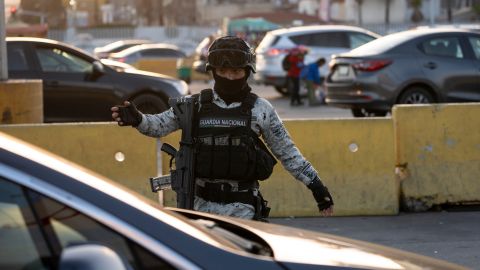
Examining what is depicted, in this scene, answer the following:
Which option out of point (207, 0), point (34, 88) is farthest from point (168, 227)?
point (207, 0)

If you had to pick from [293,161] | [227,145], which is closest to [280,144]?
[293,161]

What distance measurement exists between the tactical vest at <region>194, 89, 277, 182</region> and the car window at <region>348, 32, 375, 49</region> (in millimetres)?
19430

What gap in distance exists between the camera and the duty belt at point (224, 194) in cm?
528

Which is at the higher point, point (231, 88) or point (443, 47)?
point (231, 88)

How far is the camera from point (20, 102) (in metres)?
10.9

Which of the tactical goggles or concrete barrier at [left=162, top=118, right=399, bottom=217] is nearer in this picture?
the tactical goggles

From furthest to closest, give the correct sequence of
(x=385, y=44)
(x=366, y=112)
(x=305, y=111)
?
(x=305, y=111)
(x=366, y=112)
(x=385, y=44)

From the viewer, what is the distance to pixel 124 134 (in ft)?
31.9

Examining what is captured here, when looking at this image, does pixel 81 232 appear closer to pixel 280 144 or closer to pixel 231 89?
pixel 231 89

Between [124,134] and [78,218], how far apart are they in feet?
22.6

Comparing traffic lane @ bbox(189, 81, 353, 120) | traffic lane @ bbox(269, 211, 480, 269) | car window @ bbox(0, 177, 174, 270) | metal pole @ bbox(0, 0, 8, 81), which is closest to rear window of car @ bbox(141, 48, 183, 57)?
traffic lane @ bbox(189, 81, 353, 120)

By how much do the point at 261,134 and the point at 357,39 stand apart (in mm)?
19587

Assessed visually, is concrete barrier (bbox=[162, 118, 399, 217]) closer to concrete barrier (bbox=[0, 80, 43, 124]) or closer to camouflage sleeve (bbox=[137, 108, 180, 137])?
concrete barrier (bbox=[0, 80, 43, 124])

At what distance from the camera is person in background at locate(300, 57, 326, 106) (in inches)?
910
